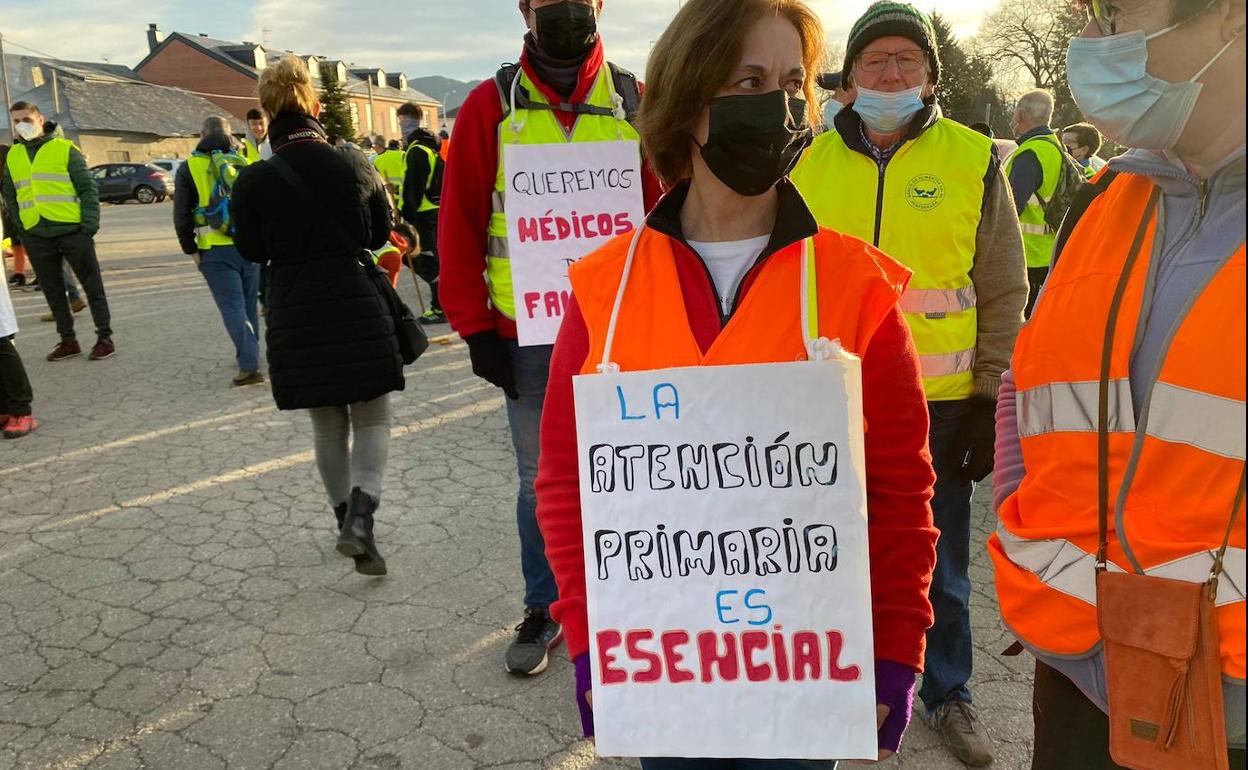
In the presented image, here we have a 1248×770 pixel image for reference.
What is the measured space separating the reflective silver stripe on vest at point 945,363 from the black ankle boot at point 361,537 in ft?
7.56

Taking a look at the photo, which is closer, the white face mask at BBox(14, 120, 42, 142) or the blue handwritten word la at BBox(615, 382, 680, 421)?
the blue handwritten word la at BBox(615, 382, 680, 421)

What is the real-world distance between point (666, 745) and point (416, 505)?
3.26 meters

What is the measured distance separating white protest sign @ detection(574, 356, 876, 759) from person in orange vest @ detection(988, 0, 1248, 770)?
0.34m

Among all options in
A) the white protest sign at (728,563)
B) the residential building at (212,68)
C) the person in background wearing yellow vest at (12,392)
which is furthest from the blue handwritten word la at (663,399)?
the residential building at (212,68)

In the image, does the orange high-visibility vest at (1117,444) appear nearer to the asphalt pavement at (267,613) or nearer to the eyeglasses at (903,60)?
the eyeglasses at (903,60)

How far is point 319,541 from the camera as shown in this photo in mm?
3965

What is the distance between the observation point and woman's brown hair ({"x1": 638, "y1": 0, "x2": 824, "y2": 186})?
138cm

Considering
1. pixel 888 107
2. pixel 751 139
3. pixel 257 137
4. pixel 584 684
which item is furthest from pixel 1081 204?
pixel 257 137

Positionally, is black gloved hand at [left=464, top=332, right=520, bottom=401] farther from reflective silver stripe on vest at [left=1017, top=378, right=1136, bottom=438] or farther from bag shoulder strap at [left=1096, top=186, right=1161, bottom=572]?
bag shoulder strap at [left=1096, top=186, right=1161, bottom=572]

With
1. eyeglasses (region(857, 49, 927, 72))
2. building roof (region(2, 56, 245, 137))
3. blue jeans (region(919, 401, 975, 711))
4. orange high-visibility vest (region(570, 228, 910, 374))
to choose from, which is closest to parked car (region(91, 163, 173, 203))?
building roof (region(2, 56, 245, 137))

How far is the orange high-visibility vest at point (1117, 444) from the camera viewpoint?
42.4 inches

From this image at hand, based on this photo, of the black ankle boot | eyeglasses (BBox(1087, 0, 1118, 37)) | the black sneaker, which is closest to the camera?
eyeglasses (BBox(1087, 0, 1118, 37))

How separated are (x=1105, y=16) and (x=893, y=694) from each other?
42.6 inches

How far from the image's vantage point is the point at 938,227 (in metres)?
2.27
